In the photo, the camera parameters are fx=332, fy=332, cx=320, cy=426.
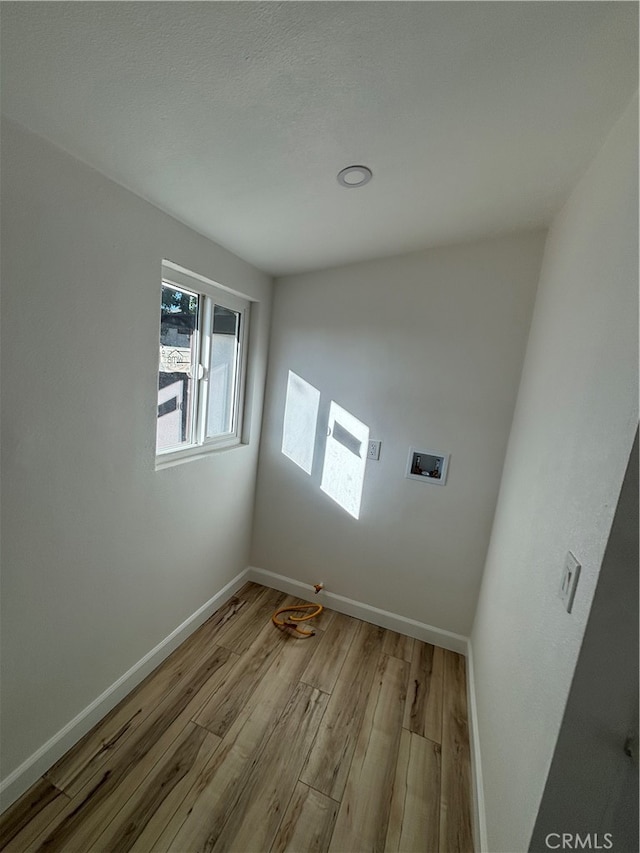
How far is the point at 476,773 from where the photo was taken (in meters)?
1.27

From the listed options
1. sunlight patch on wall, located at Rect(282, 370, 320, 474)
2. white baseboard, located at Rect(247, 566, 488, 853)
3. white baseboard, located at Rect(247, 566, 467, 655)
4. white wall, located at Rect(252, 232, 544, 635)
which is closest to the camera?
white baseboard, located at Rect(247, 566, 488, 853)

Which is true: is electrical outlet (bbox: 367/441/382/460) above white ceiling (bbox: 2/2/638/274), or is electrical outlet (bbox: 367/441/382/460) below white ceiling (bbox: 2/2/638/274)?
below

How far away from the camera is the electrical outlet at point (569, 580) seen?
29.8 inches

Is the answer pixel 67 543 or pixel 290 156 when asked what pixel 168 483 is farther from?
pixel 290 156

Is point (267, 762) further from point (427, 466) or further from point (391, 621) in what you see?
point (427, 466)

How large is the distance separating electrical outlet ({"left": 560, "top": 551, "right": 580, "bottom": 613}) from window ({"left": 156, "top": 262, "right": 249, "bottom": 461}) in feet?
5.23

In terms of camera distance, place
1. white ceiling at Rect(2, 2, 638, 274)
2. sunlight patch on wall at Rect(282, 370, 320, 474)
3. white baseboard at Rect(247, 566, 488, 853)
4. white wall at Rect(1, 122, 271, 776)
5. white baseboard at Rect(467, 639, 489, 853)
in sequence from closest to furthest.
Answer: white ceiling at Rect(2, 2, 638, 274) → white wall at Rect(1, 122, 271, 776) → white baseboard at Rect(467, 639, 489, 853) → white baseboard at Rect(247, 566, 488, 853) → sunlight patch on wall at Rect(282, 370, 320, 474)

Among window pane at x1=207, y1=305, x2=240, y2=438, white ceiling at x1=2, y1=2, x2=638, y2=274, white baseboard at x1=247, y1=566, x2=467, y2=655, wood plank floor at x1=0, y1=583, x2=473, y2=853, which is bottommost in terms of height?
wood plank floor at x1=0, y1=583, x2=473, y2=853

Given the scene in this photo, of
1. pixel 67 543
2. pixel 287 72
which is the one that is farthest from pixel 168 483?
pixel 287 72

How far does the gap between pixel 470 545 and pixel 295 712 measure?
4.00 feet

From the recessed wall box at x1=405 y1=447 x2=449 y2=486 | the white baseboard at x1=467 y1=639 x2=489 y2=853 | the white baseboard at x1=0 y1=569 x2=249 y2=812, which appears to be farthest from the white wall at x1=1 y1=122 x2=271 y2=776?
the white baseboard at x1=467 y1=639 x2=489 y2=853

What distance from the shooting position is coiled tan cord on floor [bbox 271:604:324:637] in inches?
79.7

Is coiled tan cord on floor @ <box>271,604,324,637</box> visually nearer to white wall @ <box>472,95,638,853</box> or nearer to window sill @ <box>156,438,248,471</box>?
white wall @ <box>472,95,638,853</box>

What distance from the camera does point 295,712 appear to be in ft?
5.04
